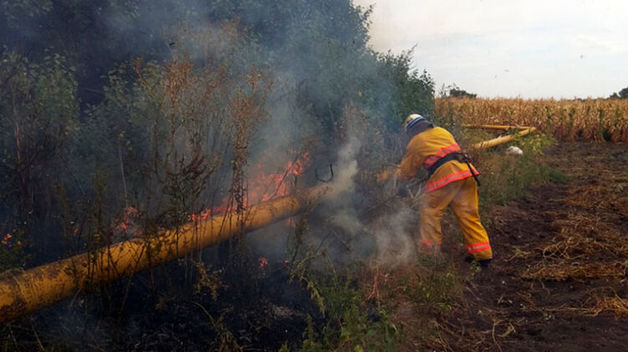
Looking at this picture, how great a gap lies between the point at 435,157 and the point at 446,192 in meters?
0.42

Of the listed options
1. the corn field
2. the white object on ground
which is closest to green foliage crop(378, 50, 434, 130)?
the white object on ground

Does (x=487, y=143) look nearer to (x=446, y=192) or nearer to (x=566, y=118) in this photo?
(x=446, y=192)

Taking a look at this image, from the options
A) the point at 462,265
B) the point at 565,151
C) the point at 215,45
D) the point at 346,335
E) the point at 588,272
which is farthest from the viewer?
the point at 565,151

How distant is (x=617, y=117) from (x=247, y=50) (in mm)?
15788

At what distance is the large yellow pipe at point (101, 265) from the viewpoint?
2.67m

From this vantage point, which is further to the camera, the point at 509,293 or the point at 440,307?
the point at 509,293

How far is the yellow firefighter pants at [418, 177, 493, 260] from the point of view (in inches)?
204

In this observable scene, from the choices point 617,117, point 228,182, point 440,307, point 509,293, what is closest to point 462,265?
point 509,293

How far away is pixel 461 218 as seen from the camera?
5281mm

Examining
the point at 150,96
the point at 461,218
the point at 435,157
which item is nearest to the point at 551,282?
the point at 461,218

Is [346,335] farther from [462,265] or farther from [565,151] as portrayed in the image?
[565,151]

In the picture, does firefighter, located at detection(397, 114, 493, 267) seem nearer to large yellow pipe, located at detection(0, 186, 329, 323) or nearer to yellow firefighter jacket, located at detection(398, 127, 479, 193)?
yellow firefighter jacket, located at detection(398, 127, 479, 193)

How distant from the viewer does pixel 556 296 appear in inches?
169

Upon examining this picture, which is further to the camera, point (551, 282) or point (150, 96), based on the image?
point (551, 282)
